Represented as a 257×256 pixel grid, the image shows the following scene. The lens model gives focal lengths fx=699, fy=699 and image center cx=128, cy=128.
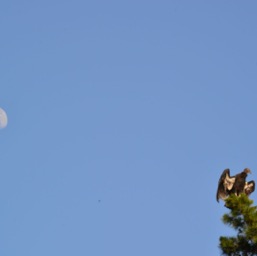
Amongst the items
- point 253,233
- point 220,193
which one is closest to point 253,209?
point 253,233

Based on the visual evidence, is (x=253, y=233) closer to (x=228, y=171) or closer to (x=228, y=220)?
(x=228, y=220)

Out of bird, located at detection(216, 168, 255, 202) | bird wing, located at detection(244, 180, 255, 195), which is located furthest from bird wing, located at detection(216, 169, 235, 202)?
bird wing, located at detection(244, 180, 255, 195)

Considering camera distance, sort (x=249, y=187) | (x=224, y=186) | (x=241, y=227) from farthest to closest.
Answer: (x=249, y=187), (x=224, y=186), (x=241, y=227)

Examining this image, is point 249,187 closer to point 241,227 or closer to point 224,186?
point 224,186

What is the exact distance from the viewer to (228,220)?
76.9 ft

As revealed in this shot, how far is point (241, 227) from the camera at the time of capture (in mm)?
23250

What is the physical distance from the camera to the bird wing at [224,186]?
25984mm

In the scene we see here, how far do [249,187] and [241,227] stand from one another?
137 inches

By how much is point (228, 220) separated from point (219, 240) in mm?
752

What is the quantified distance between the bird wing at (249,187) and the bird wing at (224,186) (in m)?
0.57

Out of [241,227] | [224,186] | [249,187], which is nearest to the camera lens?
[241,227]

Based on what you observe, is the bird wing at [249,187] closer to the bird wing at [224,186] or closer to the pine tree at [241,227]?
the bird wing at [224,186]

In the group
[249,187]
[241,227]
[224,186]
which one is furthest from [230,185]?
[241,227]

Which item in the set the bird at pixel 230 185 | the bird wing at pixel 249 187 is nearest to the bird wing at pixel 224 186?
the bird at pixel 230 185
